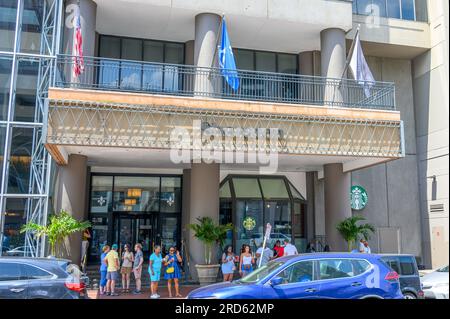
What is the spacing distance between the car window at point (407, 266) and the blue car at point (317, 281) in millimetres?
2913

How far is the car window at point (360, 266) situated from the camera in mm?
9062

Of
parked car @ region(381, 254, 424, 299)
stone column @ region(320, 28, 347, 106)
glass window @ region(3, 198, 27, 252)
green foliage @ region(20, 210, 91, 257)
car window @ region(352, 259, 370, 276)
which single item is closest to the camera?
car window @ region(352, 259, 370, 276)

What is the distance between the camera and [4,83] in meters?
19.0

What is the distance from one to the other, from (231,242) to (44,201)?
337 inches

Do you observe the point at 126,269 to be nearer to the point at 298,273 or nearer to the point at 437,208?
the point at 298,273

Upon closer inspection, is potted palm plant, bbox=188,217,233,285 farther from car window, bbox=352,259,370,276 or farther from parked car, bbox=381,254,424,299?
car window, bbox=352,259,370,276

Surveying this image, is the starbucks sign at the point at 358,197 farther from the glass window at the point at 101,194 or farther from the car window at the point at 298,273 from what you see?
the car window at the point at 298,273

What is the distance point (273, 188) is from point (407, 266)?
1032cm

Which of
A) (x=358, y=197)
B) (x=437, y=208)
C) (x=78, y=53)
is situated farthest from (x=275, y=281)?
(x=437, y=208)

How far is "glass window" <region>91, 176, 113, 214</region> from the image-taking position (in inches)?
804

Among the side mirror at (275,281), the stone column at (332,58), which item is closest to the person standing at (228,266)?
the side mirror at (275,281)

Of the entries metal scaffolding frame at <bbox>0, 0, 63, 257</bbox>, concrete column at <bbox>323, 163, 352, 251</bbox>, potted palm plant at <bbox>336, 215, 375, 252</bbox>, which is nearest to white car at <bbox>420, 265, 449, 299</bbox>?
potted palm plant at <bbox>336, 215, 375, 252</bbox>

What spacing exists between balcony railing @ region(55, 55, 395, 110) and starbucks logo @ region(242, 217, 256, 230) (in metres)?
5.85
